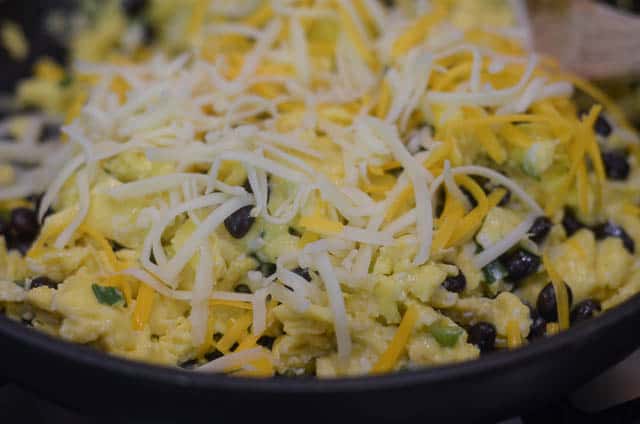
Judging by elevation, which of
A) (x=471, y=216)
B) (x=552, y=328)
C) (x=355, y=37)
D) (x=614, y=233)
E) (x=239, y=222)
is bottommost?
(x=552, y=328)

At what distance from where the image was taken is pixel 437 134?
6.82 feet

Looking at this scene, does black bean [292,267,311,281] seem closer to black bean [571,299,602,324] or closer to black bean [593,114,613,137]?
black bean [571,299,602,324]

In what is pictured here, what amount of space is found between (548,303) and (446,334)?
35 cm

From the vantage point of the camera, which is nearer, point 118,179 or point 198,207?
point 198,207

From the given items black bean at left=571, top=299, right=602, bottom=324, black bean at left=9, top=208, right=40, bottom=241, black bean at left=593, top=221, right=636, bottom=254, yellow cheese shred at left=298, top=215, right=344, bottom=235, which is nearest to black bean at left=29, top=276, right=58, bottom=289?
black bean at left=9, top=208, right=40, bottom=241

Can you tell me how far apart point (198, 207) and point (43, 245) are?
1.64ft

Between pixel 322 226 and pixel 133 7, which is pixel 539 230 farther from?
pixel 133 7

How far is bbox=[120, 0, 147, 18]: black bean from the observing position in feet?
10.7

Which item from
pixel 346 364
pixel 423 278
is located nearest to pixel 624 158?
pixel 423 278

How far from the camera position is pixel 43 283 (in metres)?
1.91

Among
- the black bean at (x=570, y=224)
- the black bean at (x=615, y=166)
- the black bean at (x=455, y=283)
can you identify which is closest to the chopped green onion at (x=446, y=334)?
the black bean at (x=455, y=283)

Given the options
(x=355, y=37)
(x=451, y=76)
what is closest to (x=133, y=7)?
(x=355, y=37)

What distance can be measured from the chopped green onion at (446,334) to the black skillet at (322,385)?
0.22 meters

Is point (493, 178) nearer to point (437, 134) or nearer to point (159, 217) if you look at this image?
point (437, 134)
